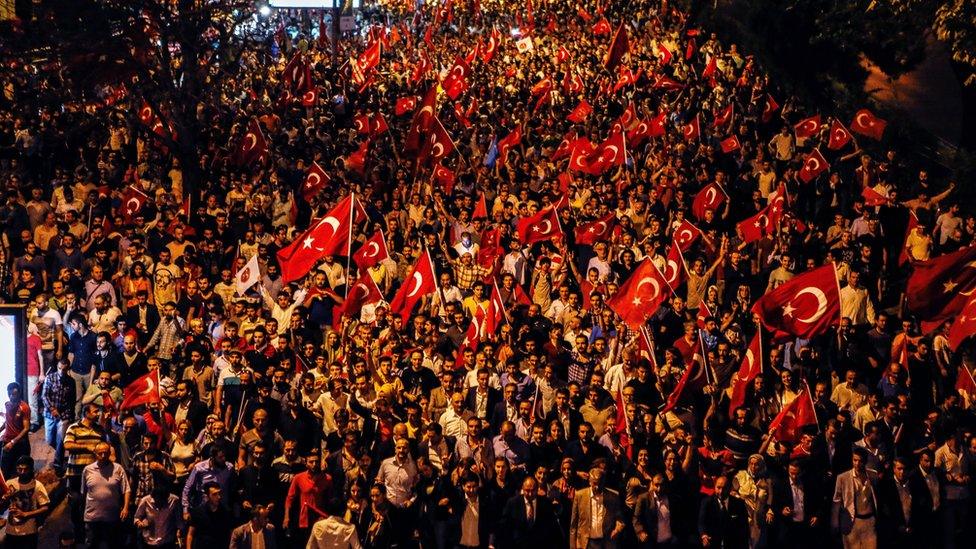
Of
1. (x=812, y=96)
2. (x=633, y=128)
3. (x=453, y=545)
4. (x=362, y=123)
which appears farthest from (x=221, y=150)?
(x=453, y=545)

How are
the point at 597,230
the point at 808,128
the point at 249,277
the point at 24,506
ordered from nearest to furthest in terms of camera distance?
the point at 24,506, the point at 249,277, the point at 597,230, the point at 808,128

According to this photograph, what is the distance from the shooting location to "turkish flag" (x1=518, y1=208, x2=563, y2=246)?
19.8m

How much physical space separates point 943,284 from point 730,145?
8789mm

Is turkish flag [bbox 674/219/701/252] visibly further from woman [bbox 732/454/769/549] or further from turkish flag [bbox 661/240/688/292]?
woman [bbox 732/454/769/549]

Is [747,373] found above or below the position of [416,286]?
below

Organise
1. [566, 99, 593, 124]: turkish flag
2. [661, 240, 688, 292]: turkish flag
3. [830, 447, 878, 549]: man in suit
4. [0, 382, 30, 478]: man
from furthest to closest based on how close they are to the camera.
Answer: [566, 99, 593, 124]: turkish flag → [661, 240, 688, 292]: turkish flag → [0, 382, 30, 478]: man → [830, 447, 878, 549]: man in suit

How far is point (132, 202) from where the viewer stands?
69.5 feet

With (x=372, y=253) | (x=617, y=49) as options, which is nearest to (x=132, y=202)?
(x=372, y=253)

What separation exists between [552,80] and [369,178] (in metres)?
7.26

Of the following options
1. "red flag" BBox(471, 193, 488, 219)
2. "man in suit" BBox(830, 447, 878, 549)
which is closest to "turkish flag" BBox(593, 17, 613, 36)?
"red flag" BBox(471, 193, 488, 219)

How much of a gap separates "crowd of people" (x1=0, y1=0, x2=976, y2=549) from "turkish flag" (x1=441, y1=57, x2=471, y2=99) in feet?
12.7

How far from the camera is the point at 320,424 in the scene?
14.5 meters

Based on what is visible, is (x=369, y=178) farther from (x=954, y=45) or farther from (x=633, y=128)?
(x=954, y=45)

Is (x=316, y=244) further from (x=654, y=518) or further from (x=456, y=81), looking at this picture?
(x=456, y=81)
